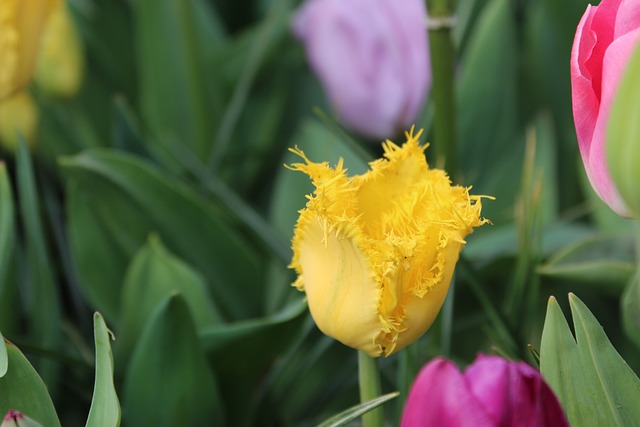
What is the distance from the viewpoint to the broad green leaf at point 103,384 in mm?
336

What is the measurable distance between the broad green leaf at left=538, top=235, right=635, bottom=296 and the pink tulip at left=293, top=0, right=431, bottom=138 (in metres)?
0.18

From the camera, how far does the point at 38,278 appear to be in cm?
54

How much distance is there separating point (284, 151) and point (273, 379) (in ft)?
0.89

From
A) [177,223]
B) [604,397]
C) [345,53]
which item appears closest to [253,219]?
[177,223]

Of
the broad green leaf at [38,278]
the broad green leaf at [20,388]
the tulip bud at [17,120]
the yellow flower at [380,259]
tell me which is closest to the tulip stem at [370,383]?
the yellow flower at [380,259]

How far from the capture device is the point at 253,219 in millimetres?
592

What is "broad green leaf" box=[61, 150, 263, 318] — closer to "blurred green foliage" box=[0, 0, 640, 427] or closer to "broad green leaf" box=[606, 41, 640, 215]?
"blurred green foliage" box=[0, 0, 640, 427]

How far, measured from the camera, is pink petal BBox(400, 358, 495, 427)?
28 centimetres

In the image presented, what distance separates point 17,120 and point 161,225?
119mm

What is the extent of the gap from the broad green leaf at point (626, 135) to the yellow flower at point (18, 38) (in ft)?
1.11

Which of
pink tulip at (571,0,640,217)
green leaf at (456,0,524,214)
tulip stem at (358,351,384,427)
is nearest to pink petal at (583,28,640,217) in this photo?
pink tulip at (571,0,640,217)

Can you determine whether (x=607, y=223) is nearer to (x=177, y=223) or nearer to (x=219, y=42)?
(x=177, y=223)

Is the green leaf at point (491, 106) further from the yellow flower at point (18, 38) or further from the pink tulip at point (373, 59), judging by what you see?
the yellow flower at point (18, 38)

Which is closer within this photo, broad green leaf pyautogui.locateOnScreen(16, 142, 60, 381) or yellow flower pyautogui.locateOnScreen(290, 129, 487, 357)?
yellow flower pyautogui.locateOnScreen(290, 129, 487, 357)
